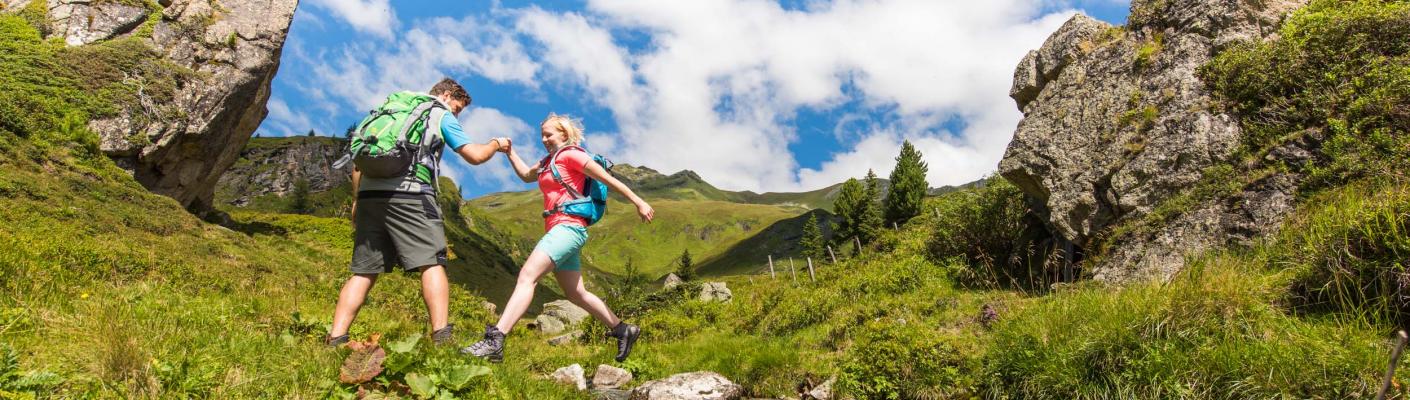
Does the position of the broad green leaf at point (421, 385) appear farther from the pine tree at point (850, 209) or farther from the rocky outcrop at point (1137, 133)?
Answer: the pine tree at point (850, 209)

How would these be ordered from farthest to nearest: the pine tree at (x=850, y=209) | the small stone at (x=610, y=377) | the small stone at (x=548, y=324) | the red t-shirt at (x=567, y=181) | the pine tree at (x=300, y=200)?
the pine tree at (x=300, y=200), the pine tree at (x=850, y=209), the small stone at (x=548, y=324), the small stone at (x=610, y=377), the red t-shirt at (x=567, y=181)

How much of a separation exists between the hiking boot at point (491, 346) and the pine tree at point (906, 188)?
195 feet

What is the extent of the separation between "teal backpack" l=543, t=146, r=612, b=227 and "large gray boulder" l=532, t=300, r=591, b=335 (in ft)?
51.1

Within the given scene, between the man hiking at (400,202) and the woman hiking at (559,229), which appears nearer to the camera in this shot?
the man hiking at (400,202)

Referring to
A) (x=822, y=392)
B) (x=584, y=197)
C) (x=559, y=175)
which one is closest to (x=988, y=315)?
(x=822, y=392)

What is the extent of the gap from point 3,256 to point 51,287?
1018 millimetres

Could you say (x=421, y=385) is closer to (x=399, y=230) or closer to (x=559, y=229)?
(x=399, y=230)

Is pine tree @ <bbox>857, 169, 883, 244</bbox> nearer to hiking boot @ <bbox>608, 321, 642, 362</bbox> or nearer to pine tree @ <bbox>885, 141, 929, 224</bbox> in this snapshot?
pine tree @ <bbox>885, 141, 929, 224</bbox>

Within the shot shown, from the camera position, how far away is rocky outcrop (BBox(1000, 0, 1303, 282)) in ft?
25.5

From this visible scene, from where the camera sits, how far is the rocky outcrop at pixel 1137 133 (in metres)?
7.78

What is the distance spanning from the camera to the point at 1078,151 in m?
10.4

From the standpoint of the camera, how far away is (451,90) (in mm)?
5781

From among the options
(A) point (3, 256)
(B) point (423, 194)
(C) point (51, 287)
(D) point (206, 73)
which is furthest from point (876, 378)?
(D) point (206, 73)

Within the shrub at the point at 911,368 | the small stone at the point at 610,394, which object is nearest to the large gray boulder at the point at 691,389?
the small stone at the point at 610,394
